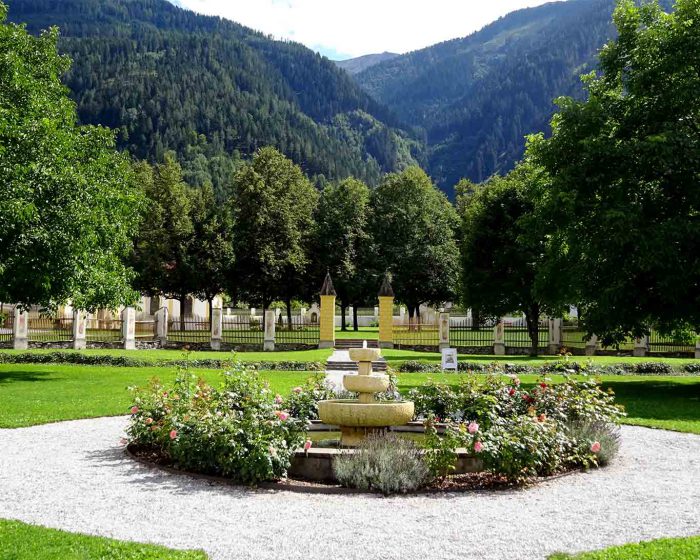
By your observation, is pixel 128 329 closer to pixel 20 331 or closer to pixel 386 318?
pixel 20 331

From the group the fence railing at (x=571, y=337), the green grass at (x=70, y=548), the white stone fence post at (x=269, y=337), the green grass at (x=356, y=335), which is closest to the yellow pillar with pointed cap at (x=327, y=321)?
the white stone fence post at (x=269, y=337)

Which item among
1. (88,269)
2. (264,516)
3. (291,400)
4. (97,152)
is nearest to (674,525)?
(264,516)

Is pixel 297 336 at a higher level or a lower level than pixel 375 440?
higher

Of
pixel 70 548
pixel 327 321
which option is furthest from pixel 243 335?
pixel 70 548

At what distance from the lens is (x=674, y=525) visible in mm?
6551

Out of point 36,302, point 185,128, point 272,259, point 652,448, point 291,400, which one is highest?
point 185,128

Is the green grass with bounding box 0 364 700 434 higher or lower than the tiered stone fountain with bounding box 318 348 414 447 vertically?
lower

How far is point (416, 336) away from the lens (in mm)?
38438

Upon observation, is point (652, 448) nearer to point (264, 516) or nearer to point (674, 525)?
point (674, 525)

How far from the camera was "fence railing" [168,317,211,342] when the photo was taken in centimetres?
3903

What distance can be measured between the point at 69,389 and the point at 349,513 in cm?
1416

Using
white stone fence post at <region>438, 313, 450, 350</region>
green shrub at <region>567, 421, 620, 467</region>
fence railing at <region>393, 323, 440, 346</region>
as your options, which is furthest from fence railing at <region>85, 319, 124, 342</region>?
green shrub at <region>567, 421, 620, 467</region>

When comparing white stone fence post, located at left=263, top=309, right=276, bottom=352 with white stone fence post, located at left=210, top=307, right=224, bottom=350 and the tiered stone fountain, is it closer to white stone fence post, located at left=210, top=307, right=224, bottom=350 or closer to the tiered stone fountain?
white stone fence post, located at left=210, top=307, right=224, bottom=350

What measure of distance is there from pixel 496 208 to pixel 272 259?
58.1 ft
